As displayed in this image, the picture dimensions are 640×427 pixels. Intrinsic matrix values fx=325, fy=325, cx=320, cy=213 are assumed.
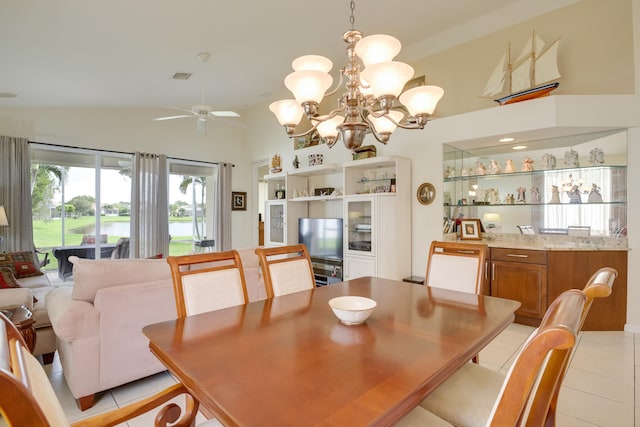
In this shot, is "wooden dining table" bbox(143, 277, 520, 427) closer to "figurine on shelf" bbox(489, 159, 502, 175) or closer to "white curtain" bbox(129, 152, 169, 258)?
"figurine on shelf" bbox(489, 159, 502, 175)

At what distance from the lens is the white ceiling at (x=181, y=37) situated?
3014mm

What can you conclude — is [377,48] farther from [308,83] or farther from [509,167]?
[509,167]

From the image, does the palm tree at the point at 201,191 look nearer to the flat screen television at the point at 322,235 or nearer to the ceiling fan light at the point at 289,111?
the flat screen television at the point at 322,235

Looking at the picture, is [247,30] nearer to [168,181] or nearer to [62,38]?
[62,38]

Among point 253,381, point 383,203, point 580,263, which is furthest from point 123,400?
point 580,263

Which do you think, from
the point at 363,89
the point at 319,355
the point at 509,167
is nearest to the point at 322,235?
the point at 509,167

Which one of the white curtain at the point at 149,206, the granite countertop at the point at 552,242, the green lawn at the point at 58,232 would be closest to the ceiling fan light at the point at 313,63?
the granite countertop at the point at 552,242

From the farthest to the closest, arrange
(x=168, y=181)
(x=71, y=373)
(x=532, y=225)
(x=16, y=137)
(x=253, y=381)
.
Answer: (x=168, y=181) < (x=16, y=137) < (x=532, y=225) < (x=71, y=373) < (x=253, y=381)

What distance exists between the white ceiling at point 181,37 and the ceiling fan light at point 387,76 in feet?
7.15

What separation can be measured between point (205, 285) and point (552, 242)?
3.90m

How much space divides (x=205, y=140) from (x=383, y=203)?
4.29 metres

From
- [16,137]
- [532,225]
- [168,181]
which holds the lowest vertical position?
[532,225]

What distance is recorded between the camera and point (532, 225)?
3984mm

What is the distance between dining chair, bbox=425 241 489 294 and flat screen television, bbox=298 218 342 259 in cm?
259
